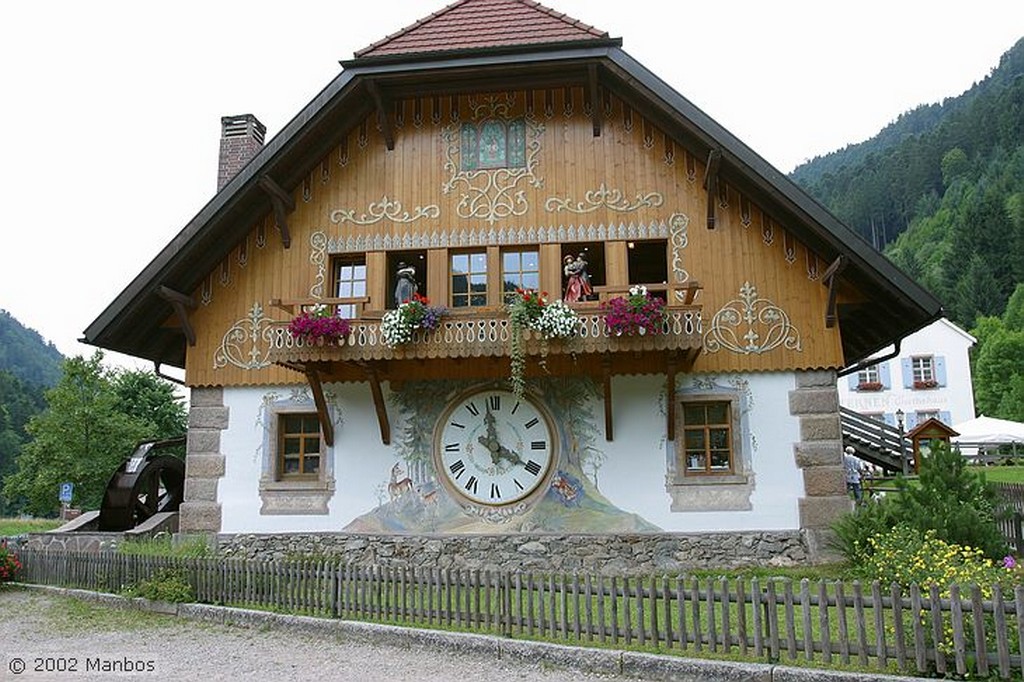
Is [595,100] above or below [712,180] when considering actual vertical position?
above

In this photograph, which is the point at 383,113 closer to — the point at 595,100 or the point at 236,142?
the point at 595,100

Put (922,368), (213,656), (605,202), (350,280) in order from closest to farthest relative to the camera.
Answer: (213,656), (605,202), (350,280), (922,368)

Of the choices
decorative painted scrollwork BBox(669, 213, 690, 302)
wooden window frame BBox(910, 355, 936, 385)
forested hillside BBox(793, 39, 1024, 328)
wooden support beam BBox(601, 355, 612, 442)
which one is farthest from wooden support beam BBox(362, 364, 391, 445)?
forested hillside BBox(793, 39, 1024, 328)

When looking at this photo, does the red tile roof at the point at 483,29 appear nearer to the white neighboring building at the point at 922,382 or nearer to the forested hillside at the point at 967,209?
the white neighboring building at the point at 922,382

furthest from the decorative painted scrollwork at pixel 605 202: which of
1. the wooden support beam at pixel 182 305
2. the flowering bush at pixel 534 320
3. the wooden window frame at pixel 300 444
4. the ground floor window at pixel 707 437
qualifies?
the wooden support beam at pixel 182 305

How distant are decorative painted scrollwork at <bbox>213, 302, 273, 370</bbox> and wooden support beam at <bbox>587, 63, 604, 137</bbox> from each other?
6.53 metres

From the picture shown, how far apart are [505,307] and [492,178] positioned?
296 centimetres

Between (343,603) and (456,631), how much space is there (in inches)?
69.6

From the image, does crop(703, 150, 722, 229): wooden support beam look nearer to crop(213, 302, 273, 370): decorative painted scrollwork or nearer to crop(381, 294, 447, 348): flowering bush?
crop(381, 294, 447, 348): flowering bush

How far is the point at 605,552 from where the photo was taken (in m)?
13.0

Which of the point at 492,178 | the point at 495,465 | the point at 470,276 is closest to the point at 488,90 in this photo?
the point at 492,178

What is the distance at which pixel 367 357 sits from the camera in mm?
12867

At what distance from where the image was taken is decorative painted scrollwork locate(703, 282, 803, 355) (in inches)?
528

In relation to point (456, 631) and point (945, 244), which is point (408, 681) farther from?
point (945, 244)
